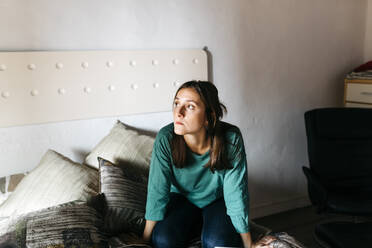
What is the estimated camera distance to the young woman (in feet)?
4.75

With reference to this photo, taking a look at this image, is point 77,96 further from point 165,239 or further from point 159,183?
point 165,239

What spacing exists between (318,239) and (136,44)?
1475 mm

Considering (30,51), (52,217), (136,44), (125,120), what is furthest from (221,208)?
(30,51)

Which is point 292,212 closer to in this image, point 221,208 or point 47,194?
point 221,208

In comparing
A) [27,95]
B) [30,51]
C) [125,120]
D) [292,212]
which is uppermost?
[30,51]

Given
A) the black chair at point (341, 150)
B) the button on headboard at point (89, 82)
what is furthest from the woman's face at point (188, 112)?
the black chair at point (341, 150)

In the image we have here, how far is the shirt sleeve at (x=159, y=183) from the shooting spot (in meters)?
1.52

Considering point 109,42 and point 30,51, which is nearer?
point 30,51

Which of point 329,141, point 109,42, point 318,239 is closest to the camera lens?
point 318,239

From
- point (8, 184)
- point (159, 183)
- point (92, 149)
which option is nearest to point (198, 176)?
point (159, 183)

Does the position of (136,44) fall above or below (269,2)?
below

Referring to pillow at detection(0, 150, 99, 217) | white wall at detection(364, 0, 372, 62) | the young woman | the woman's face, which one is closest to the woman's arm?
the young woman

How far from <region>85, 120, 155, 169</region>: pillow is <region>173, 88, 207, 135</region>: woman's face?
0.44m

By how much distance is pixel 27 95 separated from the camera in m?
1.82
